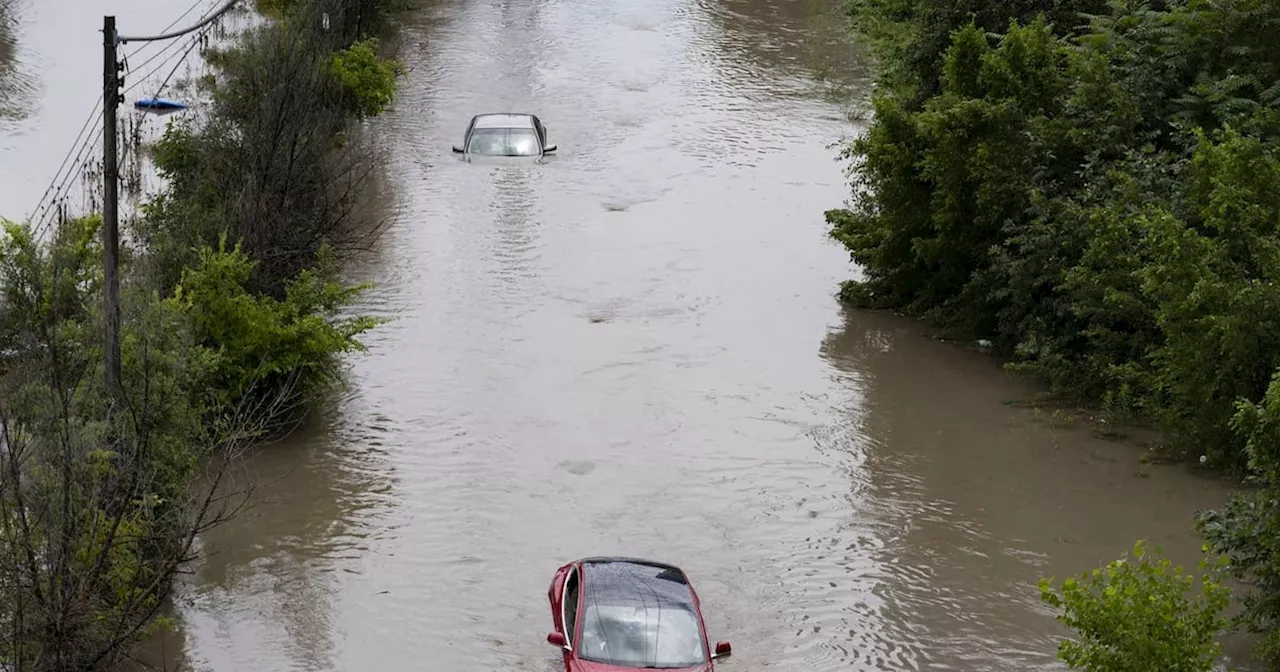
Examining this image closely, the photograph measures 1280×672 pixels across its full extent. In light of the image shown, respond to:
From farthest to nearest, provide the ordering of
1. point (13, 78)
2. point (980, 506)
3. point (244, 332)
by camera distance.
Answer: point (13, 78) → point (244, 332) → point (980, 506)

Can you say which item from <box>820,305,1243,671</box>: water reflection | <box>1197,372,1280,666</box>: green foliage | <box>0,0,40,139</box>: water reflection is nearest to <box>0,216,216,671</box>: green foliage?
<box>820,305,1243,671</box>: water reflection

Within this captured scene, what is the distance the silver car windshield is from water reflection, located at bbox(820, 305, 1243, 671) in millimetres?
11362

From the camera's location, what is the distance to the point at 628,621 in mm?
14359

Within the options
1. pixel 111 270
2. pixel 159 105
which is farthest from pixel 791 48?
pixel 111 270

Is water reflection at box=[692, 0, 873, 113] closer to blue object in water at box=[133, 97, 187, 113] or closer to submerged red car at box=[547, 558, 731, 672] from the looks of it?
blue object in water at box=[133, 97, 187, 113]

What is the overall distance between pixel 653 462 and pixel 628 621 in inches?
239

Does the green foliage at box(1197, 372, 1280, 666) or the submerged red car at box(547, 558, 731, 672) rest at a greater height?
the green foliage at box(1197, 372, 1280, 666)

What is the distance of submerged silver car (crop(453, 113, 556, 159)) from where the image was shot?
3344 cm

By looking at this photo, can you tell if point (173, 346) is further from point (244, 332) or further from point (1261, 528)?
point (1261, 528)

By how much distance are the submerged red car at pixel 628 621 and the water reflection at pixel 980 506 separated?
8.77 ft

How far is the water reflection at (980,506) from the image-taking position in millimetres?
16719

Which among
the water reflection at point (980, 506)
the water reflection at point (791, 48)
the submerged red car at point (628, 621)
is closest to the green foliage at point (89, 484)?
the submerged red car at point (628, 621)

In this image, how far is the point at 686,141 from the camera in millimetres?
35531

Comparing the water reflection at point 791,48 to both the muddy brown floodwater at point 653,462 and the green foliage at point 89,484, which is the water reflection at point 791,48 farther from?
the green foliage at point 89,484
